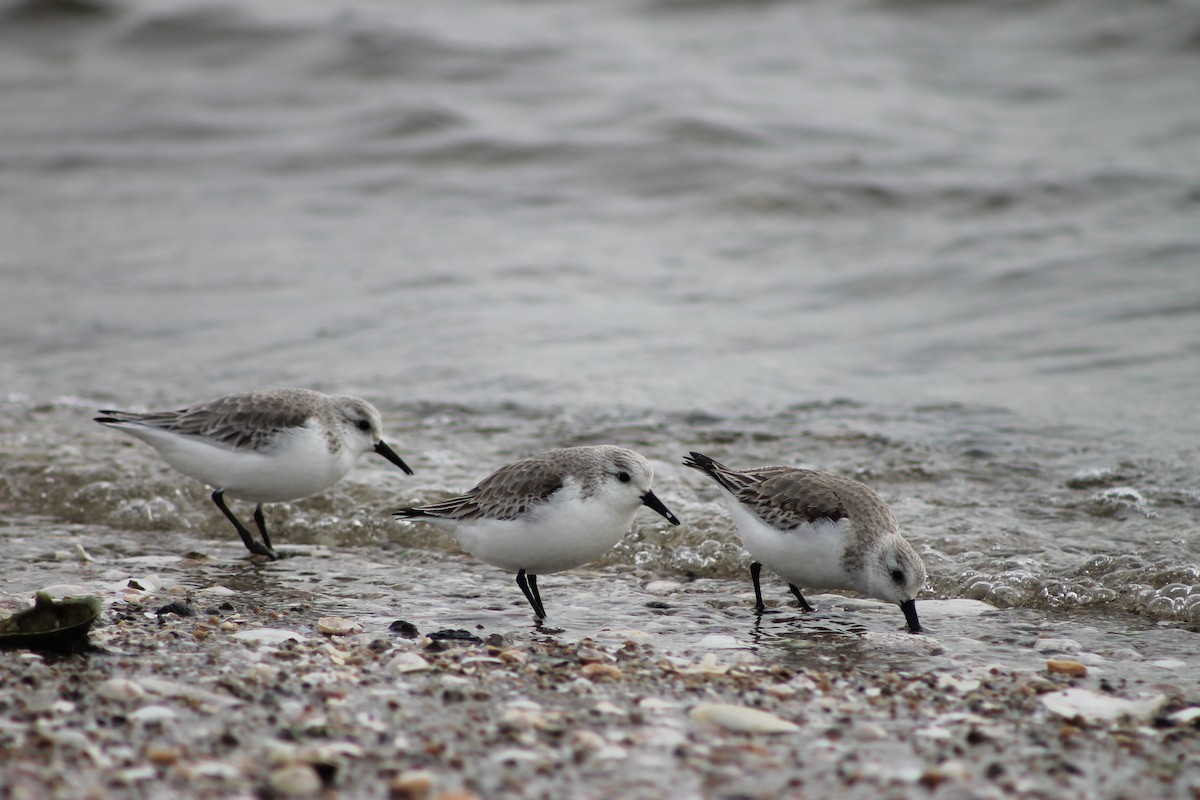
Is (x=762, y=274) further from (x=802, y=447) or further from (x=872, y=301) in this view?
(x=802, y=447)

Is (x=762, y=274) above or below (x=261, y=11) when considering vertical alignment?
below

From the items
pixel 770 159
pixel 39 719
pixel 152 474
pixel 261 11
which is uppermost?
pixel 261 11

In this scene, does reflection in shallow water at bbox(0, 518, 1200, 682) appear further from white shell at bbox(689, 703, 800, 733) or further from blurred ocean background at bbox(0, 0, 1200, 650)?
white shell at bbox(689, 703, 800, 733)

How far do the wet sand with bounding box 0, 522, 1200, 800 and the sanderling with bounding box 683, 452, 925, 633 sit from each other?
0.73 ft

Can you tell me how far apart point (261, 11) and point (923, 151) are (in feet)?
40.2

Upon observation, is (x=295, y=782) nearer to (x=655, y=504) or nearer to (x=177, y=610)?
(x=177, y=610)

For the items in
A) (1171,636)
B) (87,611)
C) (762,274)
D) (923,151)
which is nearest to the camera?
(87,611)

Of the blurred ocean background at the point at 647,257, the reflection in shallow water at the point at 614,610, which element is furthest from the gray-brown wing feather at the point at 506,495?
the blurred ocean background at the point at 647,257

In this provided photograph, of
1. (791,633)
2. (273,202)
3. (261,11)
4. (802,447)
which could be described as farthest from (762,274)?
(261,11)

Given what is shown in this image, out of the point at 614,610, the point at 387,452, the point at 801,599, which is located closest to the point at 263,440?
the point at 387,452

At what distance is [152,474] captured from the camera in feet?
25.9

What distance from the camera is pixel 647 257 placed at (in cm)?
1322

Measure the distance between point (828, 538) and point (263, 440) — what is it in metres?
2.94

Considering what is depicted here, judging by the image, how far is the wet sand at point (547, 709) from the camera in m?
3.70
